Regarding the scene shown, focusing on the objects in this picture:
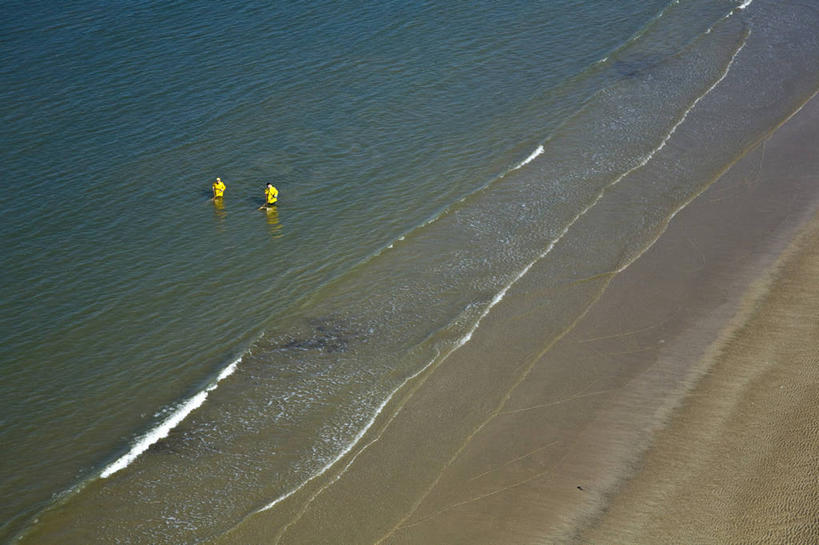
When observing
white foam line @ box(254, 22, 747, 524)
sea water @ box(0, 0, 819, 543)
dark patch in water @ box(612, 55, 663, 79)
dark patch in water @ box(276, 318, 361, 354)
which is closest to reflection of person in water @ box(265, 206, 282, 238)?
sea water @ box(0, 0, 819, 543)

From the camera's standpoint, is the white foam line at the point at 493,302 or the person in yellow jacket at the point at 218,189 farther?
the person in yellow jacket at the point at 218,189

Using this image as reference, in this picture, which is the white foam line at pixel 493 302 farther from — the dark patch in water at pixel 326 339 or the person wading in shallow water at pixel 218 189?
the person wading in shallow water at pixel 218 189

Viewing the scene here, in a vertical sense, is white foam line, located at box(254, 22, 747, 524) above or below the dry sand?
above

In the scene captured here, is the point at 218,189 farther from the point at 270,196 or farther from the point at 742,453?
the point at 742,453

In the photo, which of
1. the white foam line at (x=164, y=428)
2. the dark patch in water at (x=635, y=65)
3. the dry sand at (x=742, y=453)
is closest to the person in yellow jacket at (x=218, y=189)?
the white foam line at (x=164, y=428)

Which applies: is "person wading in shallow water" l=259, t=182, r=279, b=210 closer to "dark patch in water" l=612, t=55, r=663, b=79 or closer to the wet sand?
the wet sand

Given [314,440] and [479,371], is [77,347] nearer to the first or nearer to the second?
[314,440]

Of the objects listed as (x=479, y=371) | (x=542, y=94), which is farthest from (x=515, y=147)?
(x=479, y=371)
